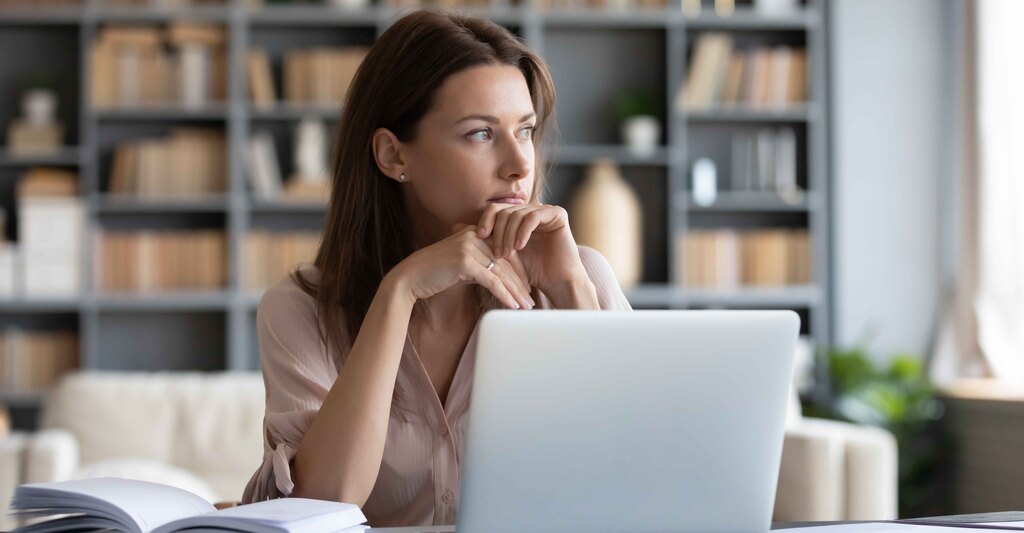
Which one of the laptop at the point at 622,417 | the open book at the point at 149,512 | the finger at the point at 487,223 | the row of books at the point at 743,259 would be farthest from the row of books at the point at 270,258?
the laptop at the point at 622,417

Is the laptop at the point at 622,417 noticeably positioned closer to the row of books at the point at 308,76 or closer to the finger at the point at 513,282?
the finger at the point at 513,282

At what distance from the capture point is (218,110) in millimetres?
4695

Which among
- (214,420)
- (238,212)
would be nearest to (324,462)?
(214,420)

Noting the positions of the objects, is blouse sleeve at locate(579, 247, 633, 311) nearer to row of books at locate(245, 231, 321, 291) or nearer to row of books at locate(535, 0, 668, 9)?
row of books at locate(245, 231, 321, 291)

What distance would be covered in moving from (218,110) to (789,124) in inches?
93.8

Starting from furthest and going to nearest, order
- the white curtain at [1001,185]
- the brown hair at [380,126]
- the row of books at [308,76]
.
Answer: the row of books at [308,76] → the white curtain at [1001,185] → the brown hair at [380,126]

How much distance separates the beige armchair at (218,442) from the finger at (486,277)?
2222 millimetres

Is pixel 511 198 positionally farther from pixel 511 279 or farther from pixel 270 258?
pixel 270 258

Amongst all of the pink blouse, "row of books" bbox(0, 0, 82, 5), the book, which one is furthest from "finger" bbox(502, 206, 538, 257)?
"row of books" bbox(0, 0, 82, 5)

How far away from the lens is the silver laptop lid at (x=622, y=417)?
3.15ft

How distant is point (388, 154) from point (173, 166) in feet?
10.8

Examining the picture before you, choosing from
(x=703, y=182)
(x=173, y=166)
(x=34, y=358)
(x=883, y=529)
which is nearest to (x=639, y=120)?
(x=703, y=182)

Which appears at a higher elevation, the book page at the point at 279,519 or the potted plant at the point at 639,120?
the potted plant at the point at 639,120

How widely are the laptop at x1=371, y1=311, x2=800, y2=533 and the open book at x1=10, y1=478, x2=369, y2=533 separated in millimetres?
125
